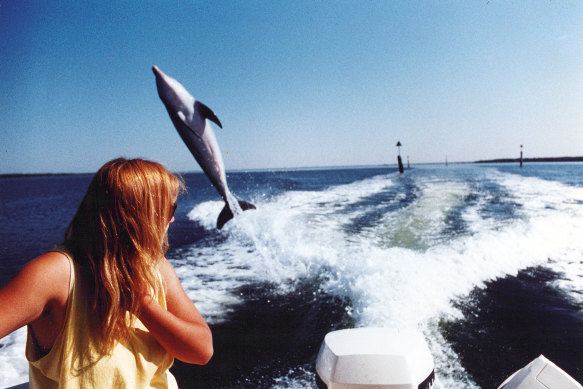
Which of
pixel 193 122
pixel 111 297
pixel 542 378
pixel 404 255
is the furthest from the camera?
pixel 404 255

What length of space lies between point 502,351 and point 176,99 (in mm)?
3944

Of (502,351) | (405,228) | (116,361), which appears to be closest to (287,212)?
(405,228)

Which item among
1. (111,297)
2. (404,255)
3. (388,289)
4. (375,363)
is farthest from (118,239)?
(404,255)

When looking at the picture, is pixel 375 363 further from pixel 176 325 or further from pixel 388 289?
pixel 388 289

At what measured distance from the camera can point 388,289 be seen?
4629mm

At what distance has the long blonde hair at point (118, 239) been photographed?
3.39 feet

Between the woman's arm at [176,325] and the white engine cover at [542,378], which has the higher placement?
the woman's arm at [176,325]

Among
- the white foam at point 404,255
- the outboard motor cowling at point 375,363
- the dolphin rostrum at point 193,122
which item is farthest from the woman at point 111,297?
the white foam at point 404,255

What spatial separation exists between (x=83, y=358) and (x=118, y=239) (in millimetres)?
370

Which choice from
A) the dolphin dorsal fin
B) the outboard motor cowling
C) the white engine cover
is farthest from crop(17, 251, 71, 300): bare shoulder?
the white engine cover

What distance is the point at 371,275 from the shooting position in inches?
201

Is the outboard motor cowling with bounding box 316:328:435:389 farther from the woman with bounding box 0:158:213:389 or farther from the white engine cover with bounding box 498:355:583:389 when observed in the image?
the woman with bounding box 0:158:213:389

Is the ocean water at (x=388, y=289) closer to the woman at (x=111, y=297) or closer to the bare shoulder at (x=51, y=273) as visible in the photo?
the woman at (x=111, y=297)

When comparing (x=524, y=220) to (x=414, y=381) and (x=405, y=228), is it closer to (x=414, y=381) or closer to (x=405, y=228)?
(x=405, y=228)
